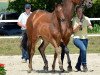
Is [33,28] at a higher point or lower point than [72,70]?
higher

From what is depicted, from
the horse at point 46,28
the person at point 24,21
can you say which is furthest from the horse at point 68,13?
the person at point 24,21

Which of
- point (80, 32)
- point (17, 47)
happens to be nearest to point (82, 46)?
point (80, 32)

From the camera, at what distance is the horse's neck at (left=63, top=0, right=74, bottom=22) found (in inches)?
504

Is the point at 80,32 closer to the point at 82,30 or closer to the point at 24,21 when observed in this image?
the point at 82,30

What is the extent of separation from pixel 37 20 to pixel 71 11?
3.81 feet

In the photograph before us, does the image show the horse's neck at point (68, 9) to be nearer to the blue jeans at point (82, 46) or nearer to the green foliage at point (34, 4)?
the blue jeans at point (82, 46)

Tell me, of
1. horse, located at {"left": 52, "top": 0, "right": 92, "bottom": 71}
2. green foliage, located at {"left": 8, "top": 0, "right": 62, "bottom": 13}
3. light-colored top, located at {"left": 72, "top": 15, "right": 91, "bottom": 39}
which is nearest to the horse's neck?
horse, located at {"left": 52, "top": 0, "right": 92, "bottom": 71}

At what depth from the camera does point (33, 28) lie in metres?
13.5

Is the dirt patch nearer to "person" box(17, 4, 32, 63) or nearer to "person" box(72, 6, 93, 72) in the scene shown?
"person" box(17, 4, 32, 63)

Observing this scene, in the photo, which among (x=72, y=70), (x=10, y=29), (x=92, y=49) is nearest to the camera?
(x=72, y=70)

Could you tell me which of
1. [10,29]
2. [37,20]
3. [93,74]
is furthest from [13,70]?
[10,29]

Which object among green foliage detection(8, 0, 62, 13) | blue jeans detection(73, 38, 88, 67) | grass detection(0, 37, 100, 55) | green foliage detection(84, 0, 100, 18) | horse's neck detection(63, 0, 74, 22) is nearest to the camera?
horse's neck detection(63, 0, 74, 22)

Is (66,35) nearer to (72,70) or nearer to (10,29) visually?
(72,70)

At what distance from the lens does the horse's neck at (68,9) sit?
12789 mm
